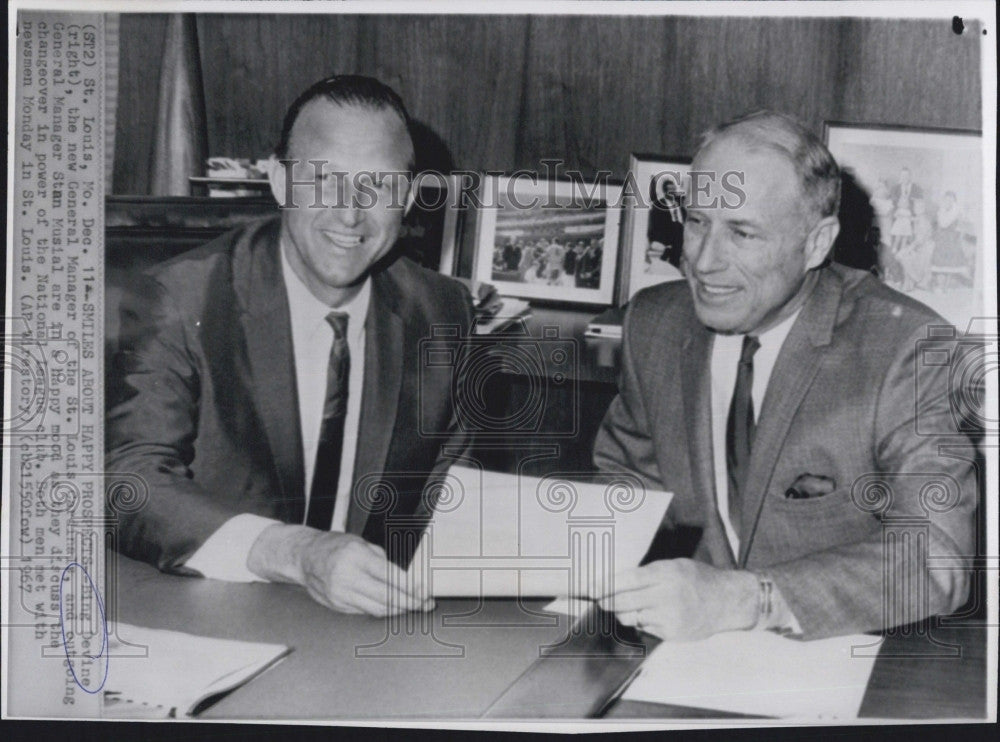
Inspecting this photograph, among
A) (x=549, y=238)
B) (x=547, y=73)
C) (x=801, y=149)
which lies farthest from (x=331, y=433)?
(x=801, y=149)

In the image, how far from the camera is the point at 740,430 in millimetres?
2119

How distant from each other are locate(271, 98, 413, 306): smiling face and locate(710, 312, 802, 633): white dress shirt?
0.71 meters

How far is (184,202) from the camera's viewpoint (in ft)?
7.06

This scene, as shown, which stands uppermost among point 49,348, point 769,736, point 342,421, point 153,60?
point 153,60

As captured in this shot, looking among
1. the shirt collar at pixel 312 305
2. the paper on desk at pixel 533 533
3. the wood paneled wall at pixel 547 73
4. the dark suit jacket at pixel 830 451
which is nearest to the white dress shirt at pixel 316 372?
the shirt collar at pixel 312 305

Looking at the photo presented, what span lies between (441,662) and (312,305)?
2.52ft

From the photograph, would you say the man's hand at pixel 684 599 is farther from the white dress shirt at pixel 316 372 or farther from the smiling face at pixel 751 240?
the white dress shirt at pixel 316 372

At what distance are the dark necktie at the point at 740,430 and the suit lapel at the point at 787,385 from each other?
0.5 inches

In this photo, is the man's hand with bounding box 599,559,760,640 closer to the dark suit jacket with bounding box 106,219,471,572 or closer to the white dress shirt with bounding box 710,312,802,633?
the white dress shirt with bounding box 710,312,802,633

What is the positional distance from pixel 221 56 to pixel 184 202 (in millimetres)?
314

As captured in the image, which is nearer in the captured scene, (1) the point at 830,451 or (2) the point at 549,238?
(1) the point at 830,451

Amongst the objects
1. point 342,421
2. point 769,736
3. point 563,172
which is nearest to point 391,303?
point 342,421

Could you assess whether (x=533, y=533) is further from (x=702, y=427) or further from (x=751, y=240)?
(x=751, y=240)

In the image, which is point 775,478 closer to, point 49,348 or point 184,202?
point 184,202
